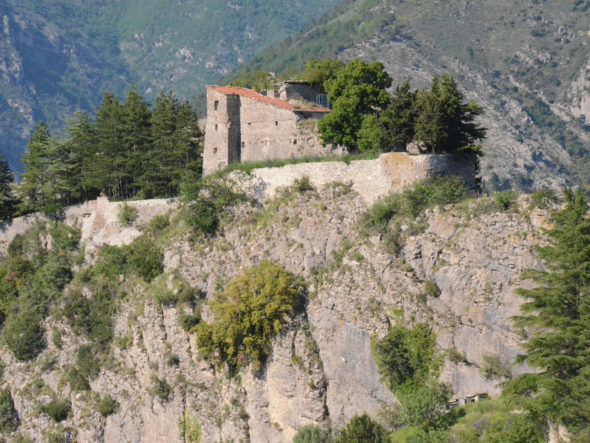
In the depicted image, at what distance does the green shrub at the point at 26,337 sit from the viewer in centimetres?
5288

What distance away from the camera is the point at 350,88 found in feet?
156

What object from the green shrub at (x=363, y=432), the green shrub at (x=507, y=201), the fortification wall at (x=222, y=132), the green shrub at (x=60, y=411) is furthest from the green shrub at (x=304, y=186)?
the green shrub at (x=60, y=411)

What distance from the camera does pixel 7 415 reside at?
2064 inches

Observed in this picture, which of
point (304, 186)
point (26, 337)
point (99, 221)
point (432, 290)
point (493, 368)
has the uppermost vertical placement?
point (304, 186)

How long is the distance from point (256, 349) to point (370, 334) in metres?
6.64

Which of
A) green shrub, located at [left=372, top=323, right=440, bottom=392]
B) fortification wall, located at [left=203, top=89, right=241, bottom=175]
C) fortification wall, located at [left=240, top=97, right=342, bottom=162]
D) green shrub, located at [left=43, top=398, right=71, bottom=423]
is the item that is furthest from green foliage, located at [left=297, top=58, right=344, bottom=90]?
green shrub, located at [left=43, top=398, right=71, bottom=423]

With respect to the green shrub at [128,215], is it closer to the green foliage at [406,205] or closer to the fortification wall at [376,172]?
the fortification wall at [376,172]

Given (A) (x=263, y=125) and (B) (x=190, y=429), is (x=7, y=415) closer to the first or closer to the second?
(B) (x=190, y=429)

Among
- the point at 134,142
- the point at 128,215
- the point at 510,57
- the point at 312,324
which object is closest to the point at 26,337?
the point at 128,215

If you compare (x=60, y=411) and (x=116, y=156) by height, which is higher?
(x=116, y=156)

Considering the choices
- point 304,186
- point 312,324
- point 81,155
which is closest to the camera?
point 312,324

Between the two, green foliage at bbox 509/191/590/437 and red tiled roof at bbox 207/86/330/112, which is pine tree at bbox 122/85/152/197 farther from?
green foliage at bbox 509/191/590/437

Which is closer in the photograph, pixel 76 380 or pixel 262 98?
pixel 76 380

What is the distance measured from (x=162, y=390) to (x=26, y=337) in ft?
41.3
